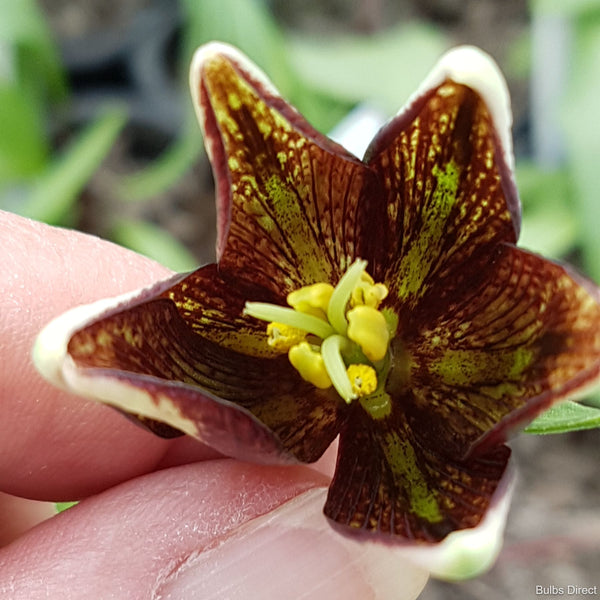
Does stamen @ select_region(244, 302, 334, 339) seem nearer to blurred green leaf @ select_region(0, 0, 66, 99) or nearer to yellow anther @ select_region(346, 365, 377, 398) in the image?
yellow anther @ select_region(346, 365, 377, 398)

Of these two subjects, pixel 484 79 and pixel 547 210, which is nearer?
pixel 484 79

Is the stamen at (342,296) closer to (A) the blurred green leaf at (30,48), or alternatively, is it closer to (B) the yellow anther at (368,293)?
(B) the yellow anther at (368,293)

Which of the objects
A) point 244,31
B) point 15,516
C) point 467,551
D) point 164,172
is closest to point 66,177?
point 164,172

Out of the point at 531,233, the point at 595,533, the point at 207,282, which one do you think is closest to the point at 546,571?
the point at 595,533

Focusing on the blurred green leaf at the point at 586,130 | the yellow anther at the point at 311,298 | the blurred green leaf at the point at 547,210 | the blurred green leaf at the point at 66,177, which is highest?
the blurred green leaf at the point at 66,177

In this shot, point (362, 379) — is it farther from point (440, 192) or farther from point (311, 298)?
point (440, 192)

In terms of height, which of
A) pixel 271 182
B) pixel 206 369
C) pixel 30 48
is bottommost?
pixel 206 369

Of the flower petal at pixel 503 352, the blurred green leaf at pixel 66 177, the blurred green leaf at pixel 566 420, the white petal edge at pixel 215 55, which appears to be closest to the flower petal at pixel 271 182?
the white petal edge at pixel 215 55
